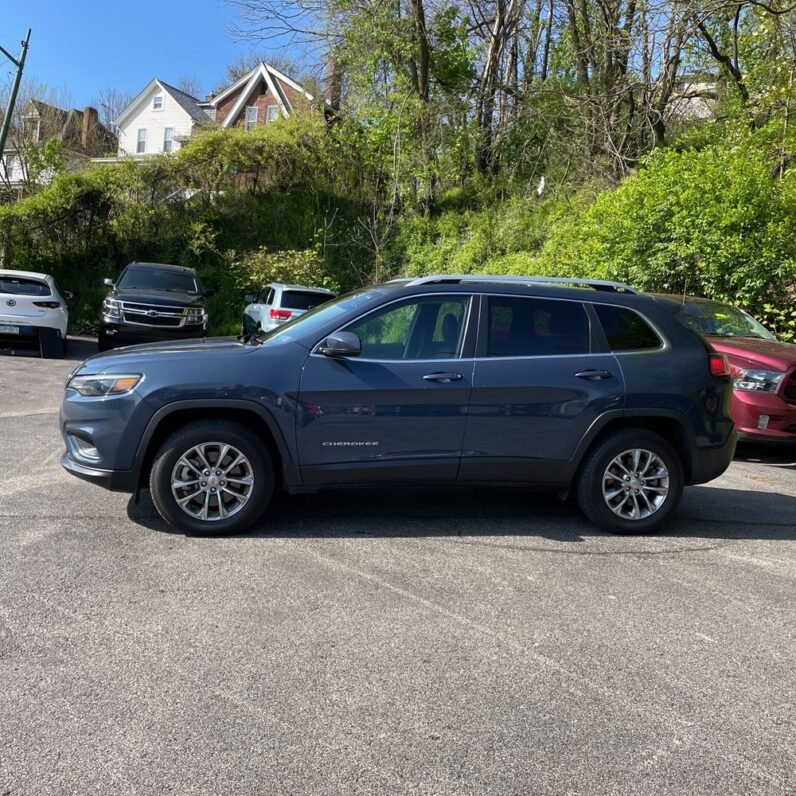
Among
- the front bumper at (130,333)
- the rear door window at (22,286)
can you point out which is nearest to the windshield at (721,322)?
the front bumper at (130,333)

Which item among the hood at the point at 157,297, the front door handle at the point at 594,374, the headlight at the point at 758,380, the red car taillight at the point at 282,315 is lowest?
the headlight at the point at 758,380

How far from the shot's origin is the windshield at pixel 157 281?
1603 cm

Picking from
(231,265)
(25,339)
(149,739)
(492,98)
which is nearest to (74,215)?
(231,265)

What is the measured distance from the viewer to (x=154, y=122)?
45906mm

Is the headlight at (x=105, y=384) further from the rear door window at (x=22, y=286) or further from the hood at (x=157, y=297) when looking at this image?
the rear door window at (x=22, y=286)

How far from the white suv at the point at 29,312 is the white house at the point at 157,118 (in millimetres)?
32423

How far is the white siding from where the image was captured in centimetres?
4494

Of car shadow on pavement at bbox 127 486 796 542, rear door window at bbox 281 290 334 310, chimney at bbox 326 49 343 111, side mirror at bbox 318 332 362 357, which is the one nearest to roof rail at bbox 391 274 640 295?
side mirror at bbox 318 332 362 357

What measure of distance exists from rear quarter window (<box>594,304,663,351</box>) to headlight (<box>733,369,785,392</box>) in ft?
11.1

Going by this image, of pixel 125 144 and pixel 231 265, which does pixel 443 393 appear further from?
pixel 125 144

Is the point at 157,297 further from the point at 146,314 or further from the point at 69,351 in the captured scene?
the point at 69,351

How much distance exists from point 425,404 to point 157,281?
12503 mm

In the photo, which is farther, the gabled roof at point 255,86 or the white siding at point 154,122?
the white siding at point 154,122


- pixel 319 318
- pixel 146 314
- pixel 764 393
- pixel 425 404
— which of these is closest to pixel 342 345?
pixel 319 318
